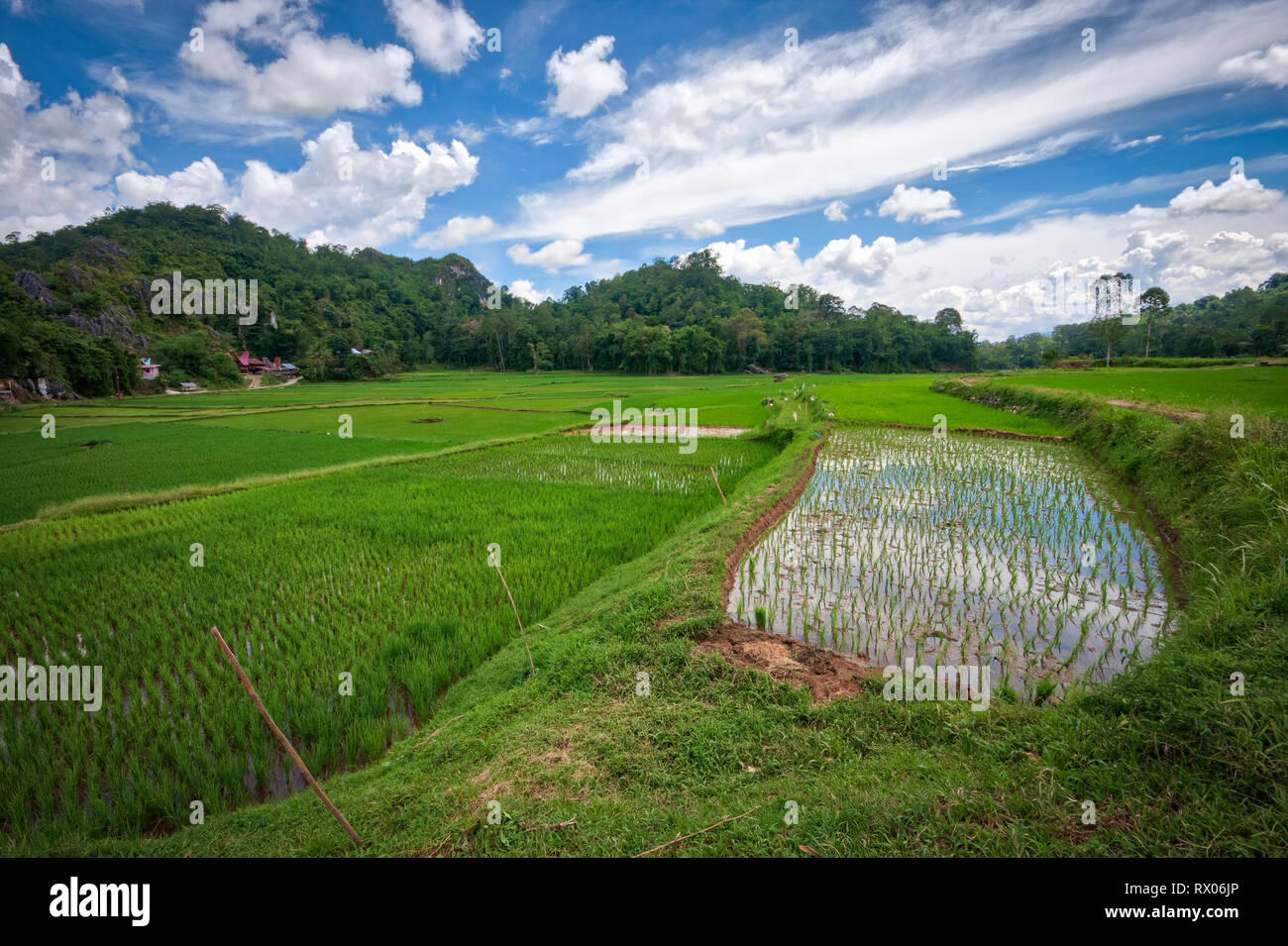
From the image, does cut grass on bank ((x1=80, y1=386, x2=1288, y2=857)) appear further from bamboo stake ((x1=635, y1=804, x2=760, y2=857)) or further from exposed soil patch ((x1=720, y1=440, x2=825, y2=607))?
exposed soil patch ((x1=720, y1=440, x2=825, y2=607))

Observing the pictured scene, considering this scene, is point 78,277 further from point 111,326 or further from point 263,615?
point 263,615

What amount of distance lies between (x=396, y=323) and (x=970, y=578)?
3460 inches

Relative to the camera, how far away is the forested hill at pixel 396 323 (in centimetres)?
4009

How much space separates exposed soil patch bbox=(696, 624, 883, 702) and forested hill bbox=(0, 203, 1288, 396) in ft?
94.0

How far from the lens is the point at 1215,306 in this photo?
205 feet

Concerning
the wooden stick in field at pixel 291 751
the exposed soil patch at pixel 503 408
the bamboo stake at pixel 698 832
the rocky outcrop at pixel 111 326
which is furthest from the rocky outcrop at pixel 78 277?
the bamboo stake at pixel 698 832

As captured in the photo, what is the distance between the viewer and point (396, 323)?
261 ft

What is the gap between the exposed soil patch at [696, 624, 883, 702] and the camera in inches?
155

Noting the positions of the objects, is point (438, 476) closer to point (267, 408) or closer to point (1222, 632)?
point (1222, 632)

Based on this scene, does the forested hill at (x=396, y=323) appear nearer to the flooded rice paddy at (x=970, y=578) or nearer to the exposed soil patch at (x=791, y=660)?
the flooded rice paddy at (x=970, y=578)

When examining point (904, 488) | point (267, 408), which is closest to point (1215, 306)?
point (904, 488)

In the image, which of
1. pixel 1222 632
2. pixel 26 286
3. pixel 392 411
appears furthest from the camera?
pixel 26 286

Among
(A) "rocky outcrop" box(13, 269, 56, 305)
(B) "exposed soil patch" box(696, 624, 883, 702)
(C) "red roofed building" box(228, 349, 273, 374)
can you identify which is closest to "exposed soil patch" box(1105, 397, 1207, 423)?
(B) "exposed soil patch" box(696, 624, 883, 702)

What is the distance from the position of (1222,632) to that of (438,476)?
499 inches
